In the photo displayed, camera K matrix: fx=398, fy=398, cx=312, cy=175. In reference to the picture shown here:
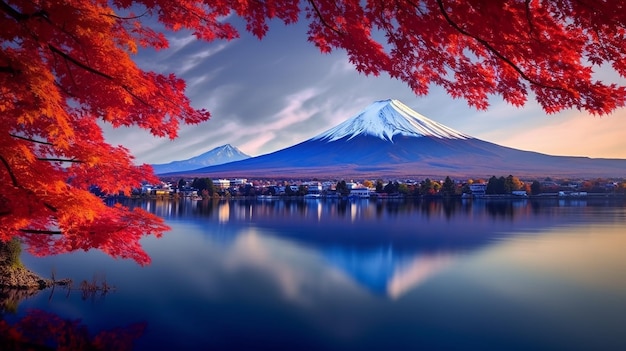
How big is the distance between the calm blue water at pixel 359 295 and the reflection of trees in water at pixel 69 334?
151 mm

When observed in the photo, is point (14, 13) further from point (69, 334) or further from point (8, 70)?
point (69, 334)

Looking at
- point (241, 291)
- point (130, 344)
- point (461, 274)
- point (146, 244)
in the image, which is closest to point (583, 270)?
point (461, 274)

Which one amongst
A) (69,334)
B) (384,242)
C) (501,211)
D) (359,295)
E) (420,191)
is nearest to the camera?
(69,334)

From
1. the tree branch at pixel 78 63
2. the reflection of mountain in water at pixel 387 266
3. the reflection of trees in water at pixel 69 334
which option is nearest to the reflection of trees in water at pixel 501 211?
the reflection of mountain in water at pixel 387 266

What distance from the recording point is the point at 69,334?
5.36 m

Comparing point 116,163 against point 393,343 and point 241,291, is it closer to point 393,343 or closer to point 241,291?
point 393,343

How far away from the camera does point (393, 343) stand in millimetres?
5414

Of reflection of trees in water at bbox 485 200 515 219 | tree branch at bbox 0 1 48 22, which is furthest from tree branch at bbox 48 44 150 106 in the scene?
reflection of trees in water at bbox 485 200 515 219

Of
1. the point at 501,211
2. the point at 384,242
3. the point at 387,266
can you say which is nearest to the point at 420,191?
the point at 501,211

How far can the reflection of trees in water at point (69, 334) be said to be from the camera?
506 cm

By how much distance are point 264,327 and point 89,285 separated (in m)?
3.79

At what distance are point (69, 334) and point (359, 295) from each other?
5.02 meters

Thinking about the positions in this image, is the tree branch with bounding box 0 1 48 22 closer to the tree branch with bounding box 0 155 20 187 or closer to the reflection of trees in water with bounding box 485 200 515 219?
the tree branch with bounding box 0 155 20 187

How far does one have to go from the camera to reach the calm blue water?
5566mm
